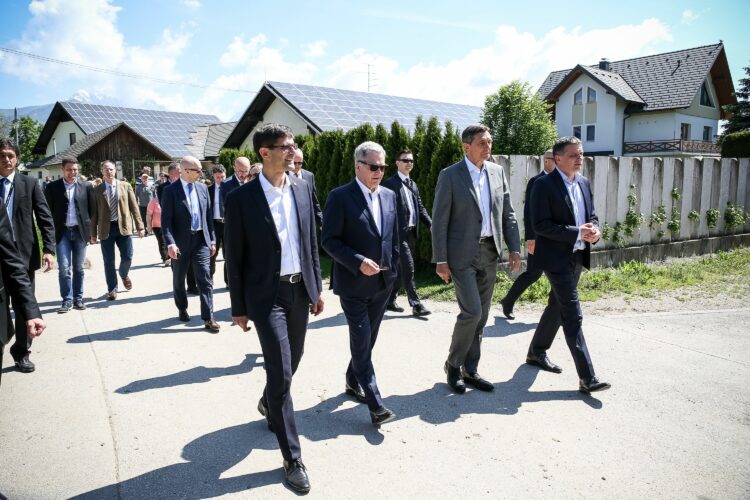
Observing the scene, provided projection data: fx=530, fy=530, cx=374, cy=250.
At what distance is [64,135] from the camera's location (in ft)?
146

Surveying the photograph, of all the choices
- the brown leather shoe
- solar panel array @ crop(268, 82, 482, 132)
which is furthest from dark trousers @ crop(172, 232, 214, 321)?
solar panel array @ crop(268, 82, 482, 132)

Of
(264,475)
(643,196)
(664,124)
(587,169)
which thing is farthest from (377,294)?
(664,124)

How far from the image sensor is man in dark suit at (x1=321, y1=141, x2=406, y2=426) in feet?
13.2

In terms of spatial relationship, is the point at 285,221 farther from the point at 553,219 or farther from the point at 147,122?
the point at 147,122

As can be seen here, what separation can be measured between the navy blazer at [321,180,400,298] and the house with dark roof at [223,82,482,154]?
15981 mm

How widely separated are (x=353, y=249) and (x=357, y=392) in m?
1.33

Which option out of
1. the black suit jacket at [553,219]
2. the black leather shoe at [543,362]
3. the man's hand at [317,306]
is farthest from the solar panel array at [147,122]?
the man's hand at [317,306]

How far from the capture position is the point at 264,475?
3.34 meters

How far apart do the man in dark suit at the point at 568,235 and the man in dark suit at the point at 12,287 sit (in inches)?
154

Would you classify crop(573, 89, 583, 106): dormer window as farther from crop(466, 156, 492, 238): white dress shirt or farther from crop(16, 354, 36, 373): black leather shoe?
crop(16, 354, 36, 373): black leather shoe

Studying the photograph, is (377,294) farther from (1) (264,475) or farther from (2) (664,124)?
(2) (664,124)

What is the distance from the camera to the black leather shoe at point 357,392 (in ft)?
14.8

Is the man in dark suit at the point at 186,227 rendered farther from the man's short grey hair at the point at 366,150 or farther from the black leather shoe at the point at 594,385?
the black leather shoe at the point at 594,385

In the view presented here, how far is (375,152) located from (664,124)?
139ft
